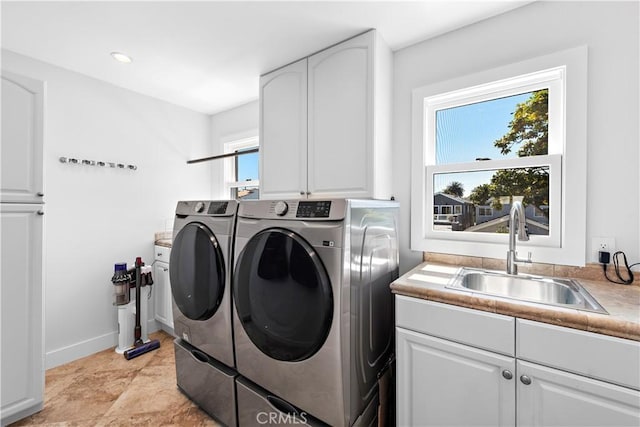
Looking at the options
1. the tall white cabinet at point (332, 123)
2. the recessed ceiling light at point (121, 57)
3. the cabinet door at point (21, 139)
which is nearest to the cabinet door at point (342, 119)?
the tall white cabinet at point (332, 123)

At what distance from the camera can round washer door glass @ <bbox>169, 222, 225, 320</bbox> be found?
1605 mm

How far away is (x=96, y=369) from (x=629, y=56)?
4003mm

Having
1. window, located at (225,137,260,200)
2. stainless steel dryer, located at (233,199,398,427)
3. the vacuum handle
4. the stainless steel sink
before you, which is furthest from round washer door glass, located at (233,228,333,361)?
window, located at (225,137,260,200)

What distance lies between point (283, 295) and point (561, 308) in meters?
1.10

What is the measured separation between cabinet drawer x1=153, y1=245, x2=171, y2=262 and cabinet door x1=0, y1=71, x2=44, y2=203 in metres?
1.14

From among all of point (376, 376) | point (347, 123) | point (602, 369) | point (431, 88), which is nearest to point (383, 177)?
point (347, 123)

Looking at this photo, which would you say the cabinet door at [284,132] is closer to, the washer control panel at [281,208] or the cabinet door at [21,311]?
the washer control panel at [281,208]

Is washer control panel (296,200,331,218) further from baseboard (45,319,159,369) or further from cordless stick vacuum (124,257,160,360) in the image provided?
baseboard (45,319,159,369)

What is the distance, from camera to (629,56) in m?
1.33

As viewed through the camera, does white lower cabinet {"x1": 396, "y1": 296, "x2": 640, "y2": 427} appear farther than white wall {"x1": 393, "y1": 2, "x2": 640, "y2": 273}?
No

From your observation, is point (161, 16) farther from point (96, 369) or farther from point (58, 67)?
point (96, 369)

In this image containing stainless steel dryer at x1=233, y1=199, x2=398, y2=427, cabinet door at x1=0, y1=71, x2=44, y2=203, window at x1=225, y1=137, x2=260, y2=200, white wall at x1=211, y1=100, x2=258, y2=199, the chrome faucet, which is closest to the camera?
stainless steel dryer at x1=233, y1=199, x2=398, y2=427

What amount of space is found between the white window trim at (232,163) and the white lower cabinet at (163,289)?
99 cm

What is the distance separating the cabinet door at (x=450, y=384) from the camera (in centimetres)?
109
